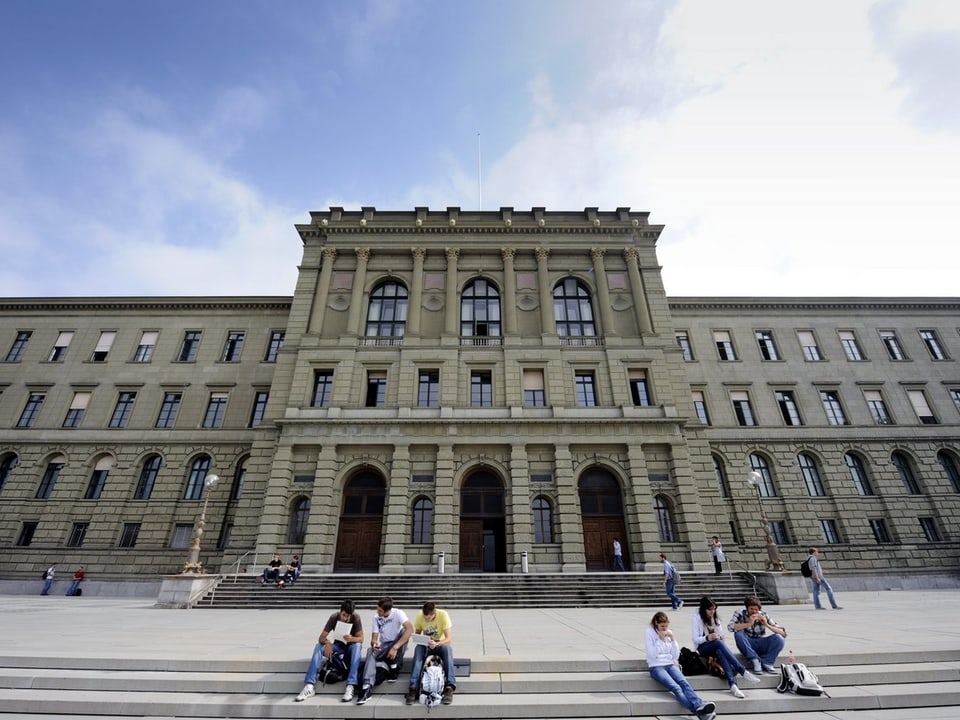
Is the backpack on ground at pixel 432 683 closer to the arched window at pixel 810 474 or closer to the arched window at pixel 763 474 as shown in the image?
the arched window at pixel 763 474

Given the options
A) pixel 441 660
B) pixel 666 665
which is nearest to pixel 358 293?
pixel 441 660

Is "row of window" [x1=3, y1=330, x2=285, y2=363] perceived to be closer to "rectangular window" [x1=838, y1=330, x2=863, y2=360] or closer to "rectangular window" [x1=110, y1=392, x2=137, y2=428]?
"rectangular window" [x1=110, y1=392, x2=137, y2=428]

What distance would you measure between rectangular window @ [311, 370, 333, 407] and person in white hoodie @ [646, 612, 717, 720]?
2287 centimetres

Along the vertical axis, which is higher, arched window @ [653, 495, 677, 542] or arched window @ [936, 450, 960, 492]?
arched window @ [936, 450, 960, 492]

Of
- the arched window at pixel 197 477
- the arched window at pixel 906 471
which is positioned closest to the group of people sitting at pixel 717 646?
the arched window at pixel 197 477

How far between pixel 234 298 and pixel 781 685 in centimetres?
3705

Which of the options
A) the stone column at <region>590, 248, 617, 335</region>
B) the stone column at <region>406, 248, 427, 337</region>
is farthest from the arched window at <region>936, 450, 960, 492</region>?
the stone column at <region>406, 248, 427, 337</region>

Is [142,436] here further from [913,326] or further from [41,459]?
[913,326]

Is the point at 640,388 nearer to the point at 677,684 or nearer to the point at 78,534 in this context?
the point at 677,684

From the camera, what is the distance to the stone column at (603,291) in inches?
1138

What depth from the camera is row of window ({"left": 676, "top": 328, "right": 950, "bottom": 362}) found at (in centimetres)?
3316

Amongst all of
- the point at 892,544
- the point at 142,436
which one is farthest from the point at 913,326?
the point at 142,436

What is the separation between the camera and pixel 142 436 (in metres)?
29.6

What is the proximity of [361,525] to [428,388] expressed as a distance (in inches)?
340
